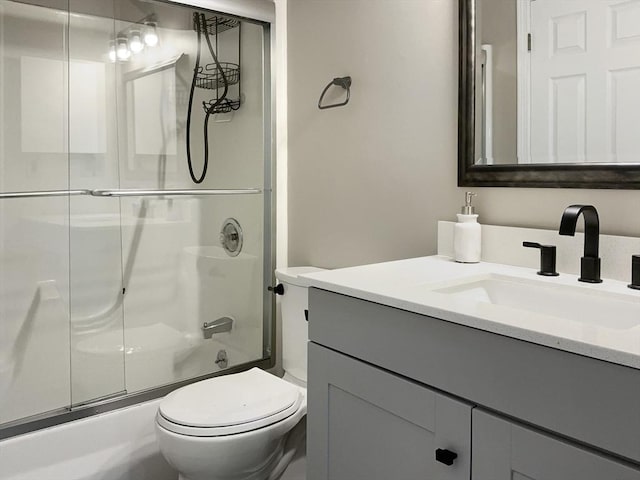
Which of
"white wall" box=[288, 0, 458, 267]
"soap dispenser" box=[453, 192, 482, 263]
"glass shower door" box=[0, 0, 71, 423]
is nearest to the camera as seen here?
"soap dispenser" box=[453, 192, 482, 263]

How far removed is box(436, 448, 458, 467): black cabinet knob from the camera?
1.02 m

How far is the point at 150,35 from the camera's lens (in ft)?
6.87

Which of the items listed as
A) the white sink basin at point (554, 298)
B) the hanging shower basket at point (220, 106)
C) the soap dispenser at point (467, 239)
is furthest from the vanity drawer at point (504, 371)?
the hanging shower basket at point (220, 106)

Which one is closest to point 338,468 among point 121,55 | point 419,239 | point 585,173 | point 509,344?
point 509,344

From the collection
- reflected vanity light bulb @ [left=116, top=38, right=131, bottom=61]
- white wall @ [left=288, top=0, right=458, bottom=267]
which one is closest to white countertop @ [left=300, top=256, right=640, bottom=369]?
white wall @ [left=288, top=0, right=458, bottom=267]

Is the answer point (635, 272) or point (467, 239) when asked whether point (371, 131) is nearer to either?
point (467, 239)

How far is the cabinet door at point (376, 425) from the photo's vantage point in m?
1.04

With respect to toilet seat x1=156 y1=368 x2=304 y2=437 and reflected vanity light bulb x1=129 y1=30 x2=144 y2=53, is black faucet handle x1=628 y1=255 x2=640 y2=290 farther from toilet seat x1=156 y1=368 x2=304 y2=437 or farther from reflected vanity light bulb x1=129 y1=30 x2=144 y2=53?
reflected vanity light bulb x1=129 y1=30 x2=144 y2=53

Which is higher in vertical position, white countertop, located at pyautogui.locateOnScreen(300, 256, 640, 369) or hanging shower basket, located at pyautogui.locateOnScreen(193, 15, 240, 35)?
hanging shower basket, located at pyautogui.locateOnScreen(193, 15, 240, 35)

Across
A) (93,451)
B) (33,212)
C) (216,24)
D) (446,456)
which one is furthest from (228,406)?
(216,24)

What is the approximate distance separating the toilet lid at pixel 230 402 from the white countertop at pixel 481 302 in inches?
21.4

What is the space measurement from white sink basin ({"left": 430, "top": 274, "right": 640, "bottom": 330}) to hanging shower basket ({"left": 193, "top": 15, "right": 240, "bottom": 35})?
4.78 ft

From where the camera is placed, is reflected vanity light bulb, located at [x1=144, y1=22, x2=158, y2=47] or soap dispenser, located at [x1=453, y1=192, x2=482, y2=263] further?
reflected vanity light bulb, located at [x1=144, y1=22, x2=158, y2=47]

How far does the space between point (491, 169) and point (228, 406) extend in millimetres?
1023
